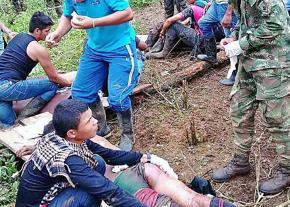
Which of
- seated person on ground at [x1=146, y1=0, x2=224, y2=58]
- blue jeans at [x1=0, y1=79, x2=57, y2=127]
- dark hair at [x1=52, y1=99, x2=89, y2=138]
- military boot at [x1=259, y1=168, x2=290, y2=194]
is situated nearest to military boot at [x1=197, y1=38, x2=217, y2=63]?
seated person on ground at [x1=146, y1=0, x2=224, y2=58]

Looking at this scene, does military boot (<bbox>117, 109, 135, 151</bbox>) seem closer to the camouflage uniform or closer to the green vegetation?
the green vegetation

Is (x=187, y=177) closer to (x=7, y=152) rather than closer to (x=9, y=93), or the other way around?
(x=7, y=152)

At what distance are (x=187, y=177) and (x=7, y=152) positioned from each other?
185 cm

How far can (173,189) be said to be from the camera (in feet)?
11.7

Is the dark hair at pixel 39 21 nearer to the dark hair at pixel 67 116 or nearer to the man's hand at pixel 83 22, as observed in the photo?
the man's hand at pixel 83 22

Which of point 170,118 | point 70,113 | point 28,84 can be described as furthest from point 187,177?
point 28,84

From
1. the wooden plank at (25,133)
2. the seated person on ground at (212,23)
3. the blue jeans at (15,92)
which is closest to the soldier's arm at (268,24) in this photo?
the seated person on ground at (212,23)

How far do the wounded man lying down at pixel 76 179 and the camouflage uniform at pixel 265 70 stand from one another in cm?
85

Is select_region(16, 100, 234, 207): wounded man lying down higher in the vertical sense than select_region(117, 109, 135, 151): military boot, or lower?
higher

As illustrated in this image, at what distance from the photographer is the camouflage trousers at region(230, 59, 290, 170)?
3.64 m

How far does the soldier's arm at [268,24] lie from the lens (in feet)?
11.2

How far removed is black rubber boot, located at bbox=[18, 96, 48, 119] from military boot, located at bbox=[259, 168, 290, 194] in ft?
8.97

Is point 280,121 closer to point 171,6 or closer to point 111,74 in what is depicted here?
point 111,74

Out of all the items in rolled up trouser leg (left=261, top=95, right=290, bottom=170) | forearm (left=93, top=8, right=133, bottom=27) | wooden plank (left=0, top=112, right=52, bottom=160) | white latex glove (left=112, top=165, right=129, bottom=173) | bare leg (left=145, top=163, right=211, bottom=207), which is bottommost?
wooden plank (left=0, top=112, right=52, bottom=160)
